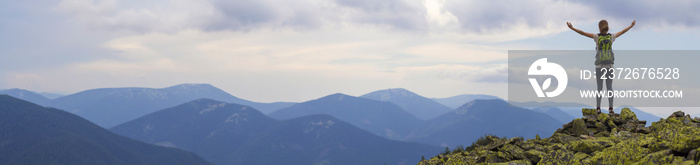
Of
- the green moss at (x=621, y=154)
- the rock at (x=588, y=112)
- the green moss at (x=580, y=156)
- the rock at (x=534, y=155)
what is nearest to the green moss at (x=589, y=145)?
the green moss at (x=580, y=156)

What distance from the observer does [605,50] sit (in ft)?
78.3

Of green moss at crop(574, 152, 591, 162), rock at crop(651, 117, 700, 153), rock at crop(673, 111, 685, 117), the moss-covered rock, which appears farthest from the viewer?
rock at crop(673, 111, 685, 117)

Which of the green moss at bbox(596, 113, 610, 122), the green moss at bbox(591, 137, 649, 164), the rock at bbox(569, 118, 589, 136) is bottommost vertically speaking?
the green moss at bbox(591, 137, 649, 164)

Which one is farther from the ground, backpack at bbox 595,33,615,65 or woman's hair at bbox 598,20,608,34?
woman's hair at bbox 598,20,608,34

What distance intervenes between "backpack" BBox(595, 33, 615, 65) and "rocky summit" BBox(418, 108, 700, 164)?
145 inches

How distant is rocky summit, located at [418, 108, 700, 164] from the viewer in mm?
18344

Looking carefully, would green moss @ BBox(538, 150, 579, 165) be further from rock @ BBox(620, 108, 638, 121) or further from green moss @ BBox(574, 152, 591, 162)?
rock @ BBox(620, 108, 638, 121)

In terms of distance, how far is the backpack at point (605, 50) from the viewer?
78.1 ft

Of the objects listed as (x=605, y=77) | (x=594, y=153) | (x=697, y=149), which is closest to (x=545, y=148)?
(x=594, y=153)

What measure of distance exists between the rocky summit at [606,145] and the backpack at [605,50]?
3674 mm

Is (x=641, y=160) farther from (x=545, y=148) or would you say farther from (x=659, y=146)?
(x=545, y=148)

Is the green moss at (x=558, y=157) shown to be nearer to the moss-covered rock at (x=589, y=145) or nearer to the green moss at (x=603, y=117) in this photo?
the moss-covered rock at (x=589, y=145)

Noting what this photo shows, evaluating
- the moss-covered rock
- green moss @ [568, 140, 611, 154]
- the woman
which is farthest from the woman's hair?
green moss @ [568, 140, 611, 154]

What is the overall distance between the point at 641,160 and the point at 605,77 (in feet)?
23.0
